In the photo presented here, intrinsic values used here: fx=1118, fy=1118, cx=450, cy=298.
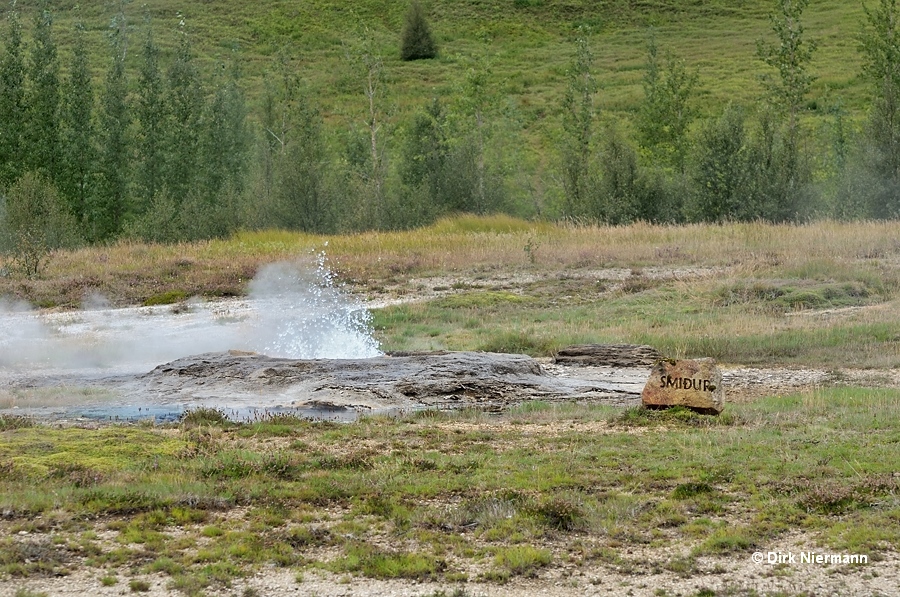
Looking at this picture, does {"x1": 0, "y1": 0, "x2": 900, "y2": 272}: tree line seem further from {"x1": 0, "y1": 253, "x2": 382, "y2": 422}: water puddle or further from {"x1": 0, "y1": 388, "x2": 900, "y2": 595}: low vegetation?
{"x1": 0, "y1": 388, "x2": 900, "y2": 595}: low vegetation

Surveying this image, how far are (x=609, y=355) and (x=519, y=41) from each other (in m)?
69.6

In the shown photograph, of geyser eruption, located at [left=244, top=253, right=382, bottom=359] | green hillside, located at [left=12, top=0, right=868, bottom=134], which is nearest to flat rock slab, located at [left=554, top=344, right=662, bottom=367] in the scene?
geyser eruption, located at [left=244, top=253, right=382, bottom=359]

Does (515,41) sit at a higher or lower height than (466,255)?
higher

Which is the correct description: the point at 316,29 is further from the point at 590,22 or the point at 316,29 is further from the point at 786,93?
the point at 786,93

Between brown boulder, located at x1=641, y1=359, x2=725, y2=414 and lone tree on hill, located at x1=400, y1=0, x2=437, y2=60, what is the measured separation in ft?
232

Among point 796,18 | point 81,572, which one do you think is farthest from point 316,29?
point 81,572

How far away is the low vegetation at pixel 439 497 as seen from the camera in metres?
8.52

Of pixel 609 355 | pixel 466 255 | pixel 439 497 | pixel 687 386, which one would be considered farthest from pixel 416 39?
pixel 439 497

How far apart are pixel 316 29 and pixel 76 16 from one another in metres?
19.0

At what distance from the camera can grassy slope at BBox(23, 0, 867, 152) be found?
231 ft

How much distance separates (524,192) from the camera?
6166 cm

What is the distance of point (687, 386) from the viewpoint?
544 inches

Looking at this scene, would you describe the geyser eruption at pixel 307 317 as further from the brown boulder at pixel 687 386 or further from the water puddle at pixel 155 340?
the brown boulder at pixel 687 386

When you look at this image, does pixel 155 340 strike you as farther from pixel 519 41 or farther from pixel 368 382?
pixel 519 41
